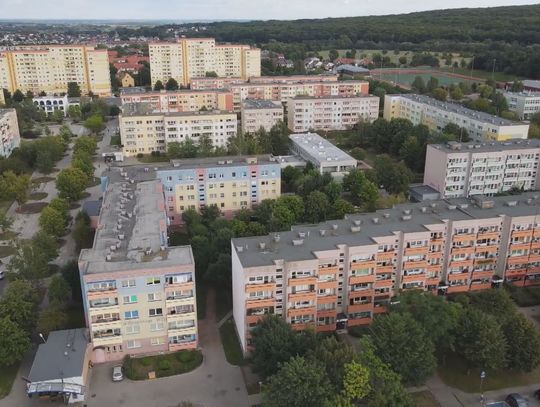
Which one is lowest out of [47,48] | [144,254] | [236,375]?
[236,375]

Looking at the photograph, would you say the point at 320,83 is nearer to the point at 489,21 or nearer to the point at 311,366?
the point at 311,366

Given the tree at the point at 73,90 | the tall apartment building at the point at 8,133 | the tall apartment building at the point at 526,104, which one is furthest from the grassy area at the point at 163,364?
the tree at the point at 73,90

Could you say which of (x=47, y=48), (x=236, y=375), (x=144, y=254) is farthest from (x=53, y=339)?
(x=47, y=48)

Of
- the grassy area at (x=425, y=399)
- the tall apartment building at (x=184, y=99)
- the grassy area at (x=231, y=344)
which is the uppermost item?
the tall apartment building at (x=184, y=99)

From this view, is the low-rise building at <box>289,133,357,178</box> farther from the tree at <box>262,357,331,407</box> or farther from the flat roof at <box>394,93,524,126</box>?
the tree at <box>262,357,331,407</box>

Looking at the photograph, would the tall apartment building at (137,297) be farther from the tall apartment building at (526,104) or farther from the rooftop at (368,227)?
the tall apartment building at (526,104)

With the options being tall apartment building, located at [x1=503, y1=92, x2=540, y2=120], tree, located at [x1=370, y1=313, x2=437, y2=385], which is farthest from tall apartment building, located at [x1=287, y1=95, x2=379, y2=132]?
tree, located at [x1=370, y1=313, x2=437, y2=385]

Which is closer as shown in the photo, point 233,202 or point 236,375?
point 236,375
